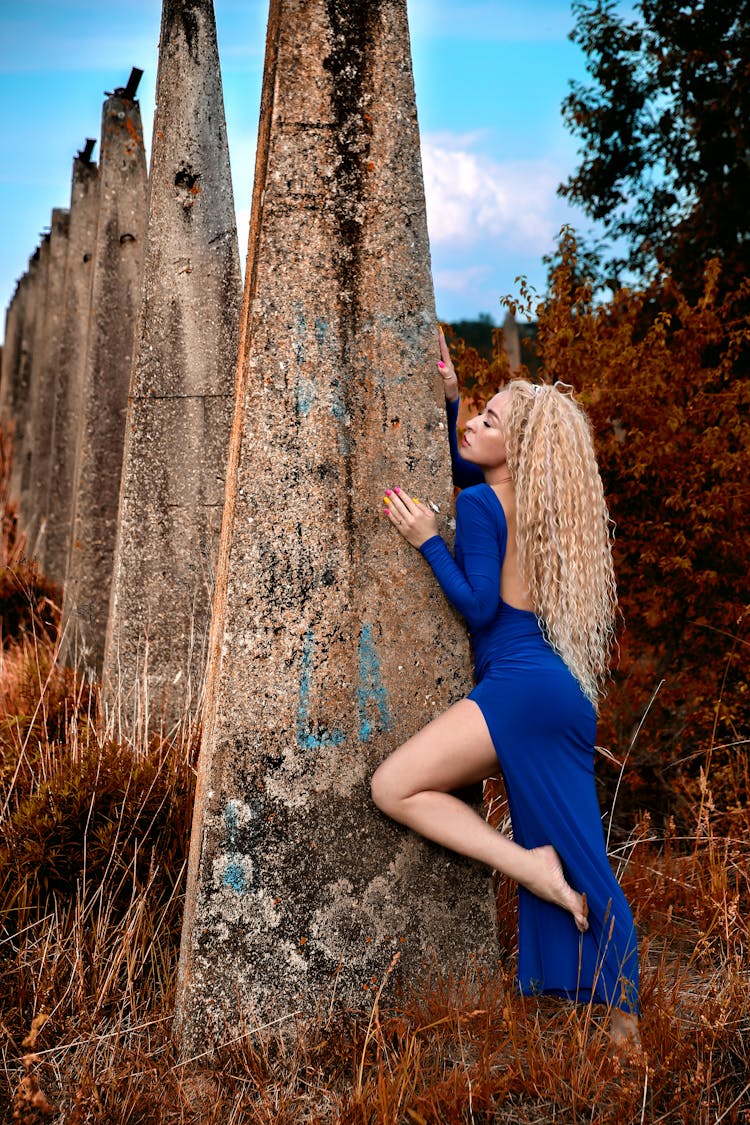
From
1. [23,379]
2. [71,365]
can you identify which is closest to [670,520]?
[71,365]

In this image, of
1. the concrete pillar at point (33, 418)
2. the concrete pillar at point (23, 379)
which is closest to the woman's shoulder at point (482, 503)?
the concrete pillar at point (33, 418)

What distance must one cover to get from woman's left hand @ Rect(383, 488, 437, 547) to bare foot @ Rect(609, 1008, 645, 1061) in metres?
1.52

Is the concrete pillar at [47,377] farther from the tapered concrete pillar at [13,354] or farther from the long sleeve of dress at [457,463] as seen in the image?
the long sleeve of dress at [457,463]

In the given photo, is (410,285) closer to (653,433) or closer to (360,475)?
(360,475)

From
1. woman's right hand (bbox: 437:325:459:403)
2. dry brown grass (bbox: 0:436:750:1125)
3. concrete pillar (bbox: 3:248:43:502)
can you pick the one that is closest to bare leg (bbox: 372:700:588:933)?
dry brown grass (bbox: 0:436:750:1125)

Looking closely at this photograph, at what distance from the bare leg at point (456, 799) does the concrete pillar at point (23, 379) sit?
13.6 metres

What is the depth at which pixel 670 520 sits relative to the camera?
560 cm

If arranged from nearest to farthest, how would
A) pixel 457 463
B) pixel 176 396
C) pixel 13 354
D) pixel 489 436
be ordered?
pixel 489 436 < pixel 457 463 < pixel 176 396 < pixel 13 354

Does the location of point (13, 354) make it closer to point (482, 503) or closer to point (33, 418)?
point (33, 418)

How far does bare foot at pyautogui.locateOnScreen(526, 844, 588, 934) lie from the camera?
321 cm

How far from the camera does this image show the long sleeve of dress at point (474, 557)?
3.34 meters

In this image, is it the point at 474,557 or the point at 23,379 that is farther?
the point at 23,379

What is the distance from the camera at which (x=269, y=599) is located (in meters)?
3.33

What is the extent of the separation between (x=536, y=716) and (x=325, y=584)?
0.77m
